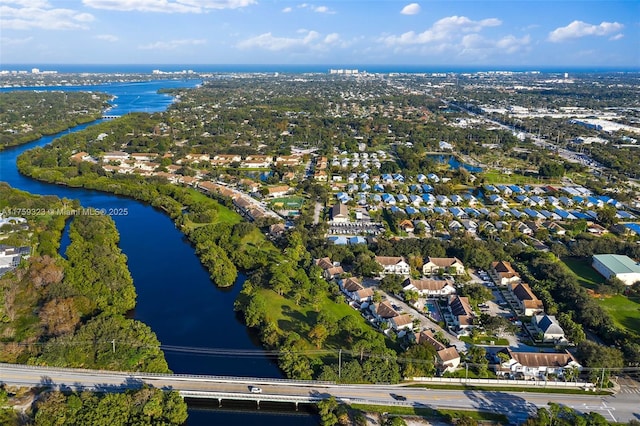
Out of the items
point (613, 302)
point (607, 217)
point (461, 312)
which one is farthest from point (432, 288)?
point (607, 217)

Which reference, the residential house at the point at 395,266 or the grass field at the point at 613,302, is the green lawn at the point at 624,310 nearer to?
the grass field at the point at 613,302

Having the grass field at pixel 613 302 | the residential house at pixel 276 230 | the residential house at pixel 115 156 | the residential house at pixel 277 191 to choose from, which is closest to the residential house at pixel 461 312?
the grass field at pixel 613 302

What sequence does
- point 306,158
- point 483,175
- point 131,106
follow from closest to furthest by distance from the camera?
point 483,175, point 306,158, point 131,106

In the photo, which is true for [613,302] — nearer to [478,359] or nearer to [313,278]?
[478,359]

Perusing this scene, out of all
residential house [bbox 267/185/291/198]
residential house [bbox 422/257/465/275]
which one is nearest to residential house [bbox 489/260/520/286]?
residential house [bbox 422/257/465/275]

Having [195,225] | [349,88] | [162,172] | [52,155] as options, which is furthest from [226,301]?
[349,88]

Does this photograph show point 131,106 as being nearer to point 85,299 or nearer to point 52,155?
point 52,155
